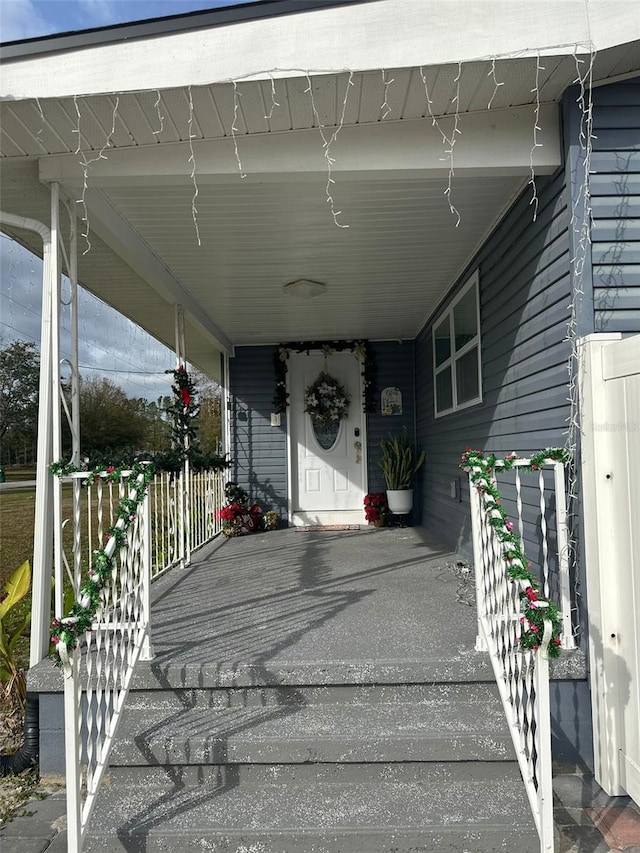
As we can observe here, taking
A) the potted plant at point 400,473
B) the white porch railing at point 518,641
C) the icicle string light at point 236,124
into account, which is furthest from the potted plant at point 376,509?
the icicle string light at point 236,124

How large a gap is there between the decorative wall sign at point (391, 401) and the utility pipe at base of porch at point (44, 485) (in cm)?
471

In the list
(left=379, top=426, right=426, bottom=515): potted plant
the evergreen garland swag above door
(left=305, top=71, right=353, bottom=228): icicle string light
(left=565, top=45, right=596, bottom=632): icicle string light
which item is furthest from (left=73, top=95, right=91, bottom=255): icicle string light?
(left=379, top=426, right=426, bottom=515): potted plant

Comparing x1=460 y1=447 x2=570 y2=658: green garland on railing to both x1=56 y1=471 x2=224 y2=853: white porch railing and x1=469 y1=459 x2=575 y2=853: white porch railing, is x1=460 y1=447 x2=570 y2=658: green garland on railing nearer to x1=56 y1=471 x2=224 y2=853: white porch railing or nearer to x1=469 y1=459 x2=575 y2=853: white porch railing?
x1=469 y1=459 x2=575 y2=853: white porch railing

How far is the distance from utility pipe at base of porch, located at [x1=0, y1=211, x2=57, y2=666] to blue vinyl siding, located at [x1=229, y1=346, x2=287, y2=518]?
4309 mm

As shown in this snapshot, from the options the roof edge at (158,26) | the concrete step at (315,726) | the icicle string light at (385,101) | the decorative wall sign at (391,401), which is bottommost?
the concrete step at (315,726)

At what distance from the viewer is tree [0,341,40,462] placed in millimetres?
3506

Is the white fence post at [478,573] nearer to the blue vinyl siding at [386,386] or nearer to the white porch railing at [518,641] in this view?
the white porch railing at [518,641]

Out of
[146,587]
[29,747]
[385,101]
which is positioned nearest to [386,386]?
[385,101]

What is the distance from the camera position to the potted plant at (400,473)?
6617mm

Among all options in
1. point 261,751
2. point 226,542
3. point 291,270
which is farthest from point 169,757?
point 226,542

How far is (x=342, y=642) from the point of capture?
269cm

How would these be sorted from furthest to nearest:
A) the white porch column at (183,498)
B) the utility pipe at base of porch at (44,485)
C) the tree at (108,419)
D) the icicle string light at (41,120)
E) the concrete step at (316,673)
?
1. the white porch column at (183,498)
2. the tree at (108,419)
3. the utility pipe at base of porch at (44,485)
4. the concrete step at (316,673)
5. the icicle string light at (41,120)

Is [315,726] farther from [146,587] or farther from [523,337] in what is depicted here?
[523,337]

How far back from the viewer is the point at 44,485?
8.89 feet
